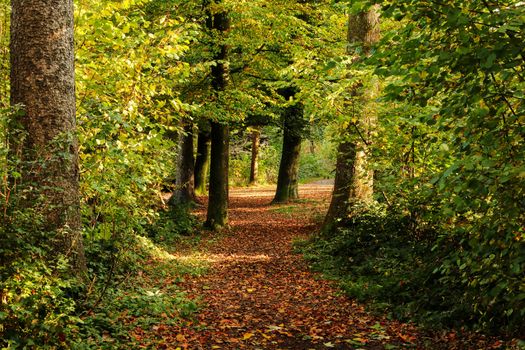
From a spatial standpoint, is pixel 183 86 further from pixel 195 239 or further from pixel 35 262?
pixel 35 262

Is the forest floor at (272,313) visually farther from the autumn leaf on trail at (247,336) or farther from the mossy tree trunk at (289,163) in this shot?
the mossy tree trunk at (289,163)

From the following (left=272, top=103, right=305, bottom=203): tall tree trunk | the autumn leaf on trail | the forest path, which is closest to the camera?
the forest path

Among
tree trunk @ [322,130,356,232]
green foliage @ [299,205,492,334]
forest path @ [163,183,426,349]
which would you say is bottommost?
forest path @ [163,183,426,349]

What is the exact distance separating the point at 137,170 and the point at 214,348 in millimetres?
2976

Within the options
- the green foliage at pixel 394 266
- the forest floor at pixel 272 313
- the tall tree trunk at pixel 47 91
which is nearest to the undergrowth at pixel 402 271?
the green foliage at pixel 394 266

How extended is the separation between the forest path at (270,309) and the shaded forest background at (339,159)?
0.46 meters

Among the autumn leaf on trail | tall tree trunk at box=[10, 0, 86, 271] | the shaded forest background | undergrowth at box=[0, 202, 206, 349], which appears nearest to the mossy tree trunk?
the shaded forest background

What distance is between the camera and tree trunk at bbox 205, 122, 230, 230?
15.0 meters

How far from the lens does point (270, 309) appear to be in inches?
290

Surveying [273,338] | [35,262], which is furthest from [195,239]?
[35,262]

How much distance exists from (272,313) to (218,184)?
8228mm

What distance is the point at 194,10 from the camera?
13742 mm

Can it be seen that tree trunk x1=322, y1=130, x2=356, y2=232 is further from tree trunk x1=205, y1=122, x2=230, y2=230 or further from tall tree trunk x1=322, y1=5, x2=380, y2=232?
tree trunk x1=205, y1=122, x2=230, y2=230

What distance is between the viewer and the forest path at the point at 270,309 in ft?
19.1
